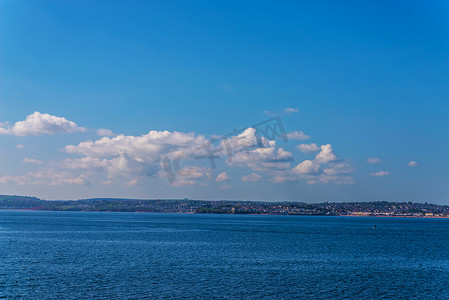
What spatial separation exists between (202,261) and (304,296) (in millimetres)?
27951

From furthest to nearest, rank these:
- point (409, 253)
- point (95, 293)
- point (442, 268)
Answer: point (409, 253) → point (442, 268) → point (95, 293)

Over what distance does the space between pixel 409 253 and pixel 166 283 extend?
209 feet

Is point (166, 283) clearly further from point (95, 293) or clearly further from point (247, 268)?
point (247, 268)

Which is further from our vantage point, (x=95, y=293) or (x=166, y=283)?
(x=166, y=283)

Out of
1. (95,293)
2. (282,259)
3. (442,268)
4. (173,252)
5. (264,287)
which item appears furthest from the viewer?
(173,252)

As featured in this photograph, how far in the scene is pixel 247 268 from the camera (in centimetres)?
6775

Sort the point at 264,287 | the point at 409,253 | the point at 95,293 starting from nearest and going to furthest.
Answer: the point at 95,293, the point at 264,287, the point at 409,253

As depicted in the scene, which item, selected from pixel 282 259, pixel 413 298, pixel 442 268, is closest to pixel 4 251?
pixel 282 259

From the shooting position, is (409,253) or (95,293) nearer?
(95,293)

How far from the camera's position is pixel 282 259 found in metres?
79.6

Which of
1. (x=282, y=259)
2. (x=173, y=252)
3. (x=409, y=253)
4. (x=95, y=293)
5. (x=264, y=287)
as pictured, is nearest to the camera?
(x=95, y=293)

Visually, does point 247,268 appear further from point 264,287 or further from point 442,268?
point 442,268

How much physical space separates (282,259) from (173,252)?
2190 centimetres

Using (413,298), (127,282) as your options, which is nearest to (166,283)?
(127,282)
